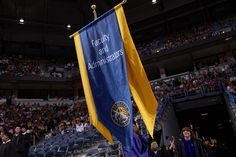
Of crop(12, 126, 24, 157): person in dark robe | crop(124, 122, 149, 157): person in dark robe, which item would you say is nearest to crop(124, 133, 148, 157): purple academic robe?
crop(124, 122, 149, 157): person in dark robe

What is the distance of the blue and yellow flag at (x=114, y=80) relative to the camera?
3.81 metres

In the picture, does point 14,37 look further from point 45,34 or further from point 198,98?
point 198,98

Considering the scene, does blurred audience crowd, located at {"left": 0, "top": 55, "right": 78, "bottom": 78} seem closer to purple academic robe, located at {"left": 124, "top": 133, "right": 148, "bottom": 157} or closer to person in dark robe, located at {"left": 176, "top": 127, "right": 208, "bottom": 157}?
person in dark robe, located at {"left": 176, "top": 127, "right": 208, "bottom": 157}

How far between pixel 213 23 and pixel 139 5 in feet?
27.0

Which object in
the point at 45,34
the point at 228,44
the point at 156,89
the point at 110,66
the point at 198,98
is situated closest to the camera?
the point at 110,66

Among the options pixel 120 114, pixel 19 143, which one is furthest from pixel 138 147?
pixel 19 143

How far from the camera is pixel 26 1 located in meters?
26.6

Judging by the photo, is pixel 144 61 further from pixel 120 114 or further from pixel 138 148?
pixel 120 114

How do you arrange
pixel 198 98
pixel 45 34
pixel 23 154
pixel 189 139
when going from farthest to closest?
pixel 45 34 < pixel 198 98 < pixel 23 154 < pixel 189 139

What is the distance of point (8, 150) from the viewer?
5.86 m

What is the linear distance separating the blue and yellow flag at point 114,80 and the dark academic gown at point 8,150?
2589mm

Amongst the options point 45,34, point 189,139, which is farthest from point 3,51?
point 189,139

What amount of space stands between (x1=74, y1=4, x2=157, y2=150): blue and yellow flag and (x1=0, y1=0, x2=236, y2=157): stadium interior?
10.3 meters

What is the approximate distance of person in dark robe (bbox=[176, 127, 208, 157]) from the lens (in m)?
5.33
